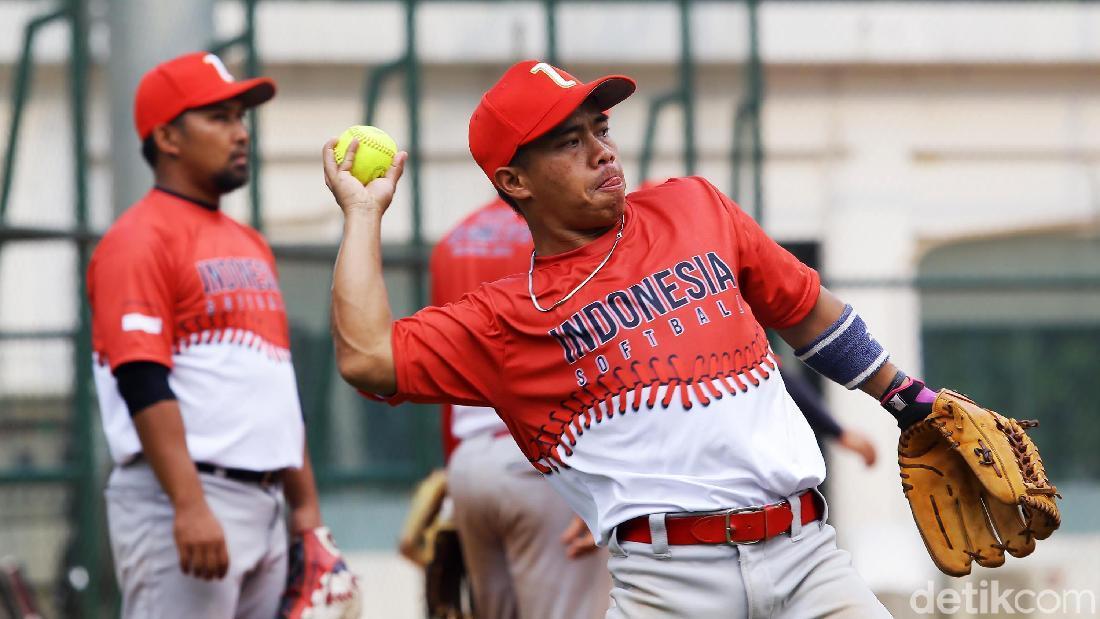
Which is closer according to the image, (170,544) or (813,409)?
(170,544)

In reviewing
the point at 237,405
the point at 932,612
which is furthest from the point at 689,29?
the point at 237,405

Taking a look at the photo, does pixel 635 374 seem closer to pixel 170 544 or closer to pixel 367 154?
pixel 367 154

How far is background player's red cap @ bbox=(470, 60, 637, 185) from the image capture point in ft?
11.5

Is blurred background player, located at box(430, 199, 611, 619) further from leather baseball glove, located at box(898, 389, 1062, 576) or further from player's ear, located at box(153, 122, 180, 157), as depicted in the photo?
leather baseball glove, located at box(898, 389, 1062, 576)

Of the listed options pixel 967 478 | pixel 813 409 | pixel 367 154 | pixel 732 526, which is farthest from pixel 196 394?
pixel 813 409

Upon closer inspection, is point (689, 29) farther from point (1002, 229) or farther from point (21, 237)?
point (21, 237)

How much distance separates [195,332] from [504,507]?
3.68ft

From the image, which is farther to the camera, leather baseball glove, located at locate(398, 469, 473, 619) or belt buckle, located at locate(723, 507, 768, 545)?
leather baseball glove, located at locate(398, 469, 473, 619)

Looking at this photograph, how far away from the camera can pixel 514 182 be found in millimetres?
3646

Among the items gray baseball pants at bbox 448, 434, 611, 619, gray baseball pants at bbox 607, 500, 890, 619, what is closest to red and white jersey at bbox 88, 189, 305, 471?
gray baseball pants at bbox 448, 434, 611, 619

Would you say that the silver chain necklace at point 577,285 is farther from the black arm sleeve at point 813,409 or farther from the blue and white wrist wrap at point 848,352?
the black arm sleeve at point 813,409

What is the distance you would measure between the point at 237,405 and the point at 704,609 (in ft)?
5.80

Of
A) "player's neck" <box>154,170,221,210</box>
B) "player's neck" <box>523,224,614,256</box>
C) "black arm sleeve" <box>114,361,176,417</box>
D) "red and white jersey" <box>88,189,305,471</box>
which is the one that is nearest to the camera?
"player's neck" <box>523,224,614,256</box>

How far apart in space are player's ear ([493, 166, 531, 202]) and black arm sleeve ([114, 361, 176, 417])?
1.29 meters
